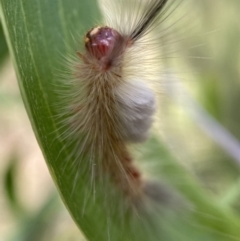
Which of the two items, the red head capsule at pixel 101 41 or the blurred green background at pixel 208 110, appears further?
the blurred green background at pixel 208 110

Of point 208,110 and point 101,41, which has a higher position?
point 101,41

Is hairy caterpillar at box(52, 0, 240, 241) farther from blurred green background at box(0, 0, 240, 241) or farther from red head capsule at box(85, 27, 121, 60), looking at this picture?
blurred green background at box(0, 0, 240, 241)

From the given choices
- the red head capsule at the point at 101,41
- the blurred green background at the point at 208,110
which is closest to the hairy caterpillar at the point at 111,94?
the red head capsule at the point at 101,41

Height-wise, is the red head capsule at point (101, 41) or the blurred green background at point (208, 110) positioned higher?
the red head capsule at point (101, 41)

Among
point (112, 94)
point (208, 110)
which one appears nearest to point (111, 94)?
point (112, 94)

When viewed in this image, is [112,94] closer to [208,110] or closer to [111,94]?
[111,94]

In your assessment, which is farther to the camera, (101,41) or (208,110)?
(208,110)

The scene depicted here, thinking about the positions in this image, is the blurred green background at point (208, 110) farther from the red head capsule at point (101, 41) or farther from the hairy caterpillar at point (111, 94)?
the red head capsule at point (101, 41)

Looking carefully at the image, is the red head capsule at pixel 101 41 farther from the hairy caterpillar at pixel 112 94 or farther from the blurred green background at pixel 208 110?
the blurred green background at pixel 208 110

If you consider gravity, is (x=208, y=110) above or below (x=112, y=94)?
below
